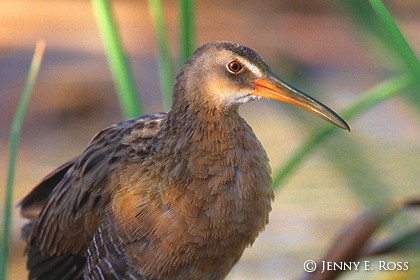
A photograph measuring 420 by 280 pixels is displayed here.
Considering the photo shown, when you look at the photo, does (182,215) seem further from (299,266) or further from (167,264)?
(299,266)

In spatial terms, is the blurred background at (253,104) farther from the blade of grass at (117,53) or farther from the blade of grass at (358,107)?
the blade of grass at (358,107)

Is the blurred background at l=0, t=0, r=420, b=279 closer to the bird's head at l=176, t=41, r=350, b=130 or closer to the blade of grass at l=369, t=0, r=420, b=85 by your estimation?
the bird's head at l=176, t=41, r=350, b=130

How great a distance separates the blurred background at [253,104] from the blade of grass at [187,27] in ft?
5.93

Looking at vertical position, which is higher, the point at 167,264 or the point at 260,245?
the point at 167,264

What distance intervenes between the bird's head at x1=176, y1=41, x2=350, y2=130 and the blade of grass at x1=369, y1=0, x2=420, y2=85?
582mm

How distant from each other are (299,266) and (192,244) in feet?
9.75

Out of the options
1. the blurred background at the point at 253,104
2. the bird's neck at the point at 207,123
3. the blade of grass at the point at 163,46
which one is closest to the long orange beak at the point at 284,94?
the bird's neck at the point at 207,123

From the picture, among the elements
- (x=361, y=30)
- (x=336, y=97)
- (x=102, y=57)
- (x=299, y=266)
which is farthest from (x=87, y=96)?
(x=361, y=30)

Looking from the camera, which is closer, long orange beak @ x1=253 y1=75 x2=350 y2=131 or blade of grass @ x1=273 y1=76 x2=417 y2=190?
blade of grass @ x1=273 y1=76 x2=417 y2=190

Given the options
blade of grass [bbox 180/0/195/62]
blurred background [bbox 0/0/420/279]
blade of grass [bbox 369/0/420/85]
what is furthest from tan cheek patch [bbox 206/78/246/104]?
blurred background [bbox 0/0/420/279]

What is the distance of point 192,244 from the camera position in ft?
10.0

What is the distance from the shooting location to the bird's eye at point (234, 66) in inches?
114

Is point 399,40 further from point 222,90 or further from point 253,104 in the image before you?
point 253,104

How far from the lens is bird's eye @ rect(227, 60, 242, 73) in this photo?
2896 millimetres
